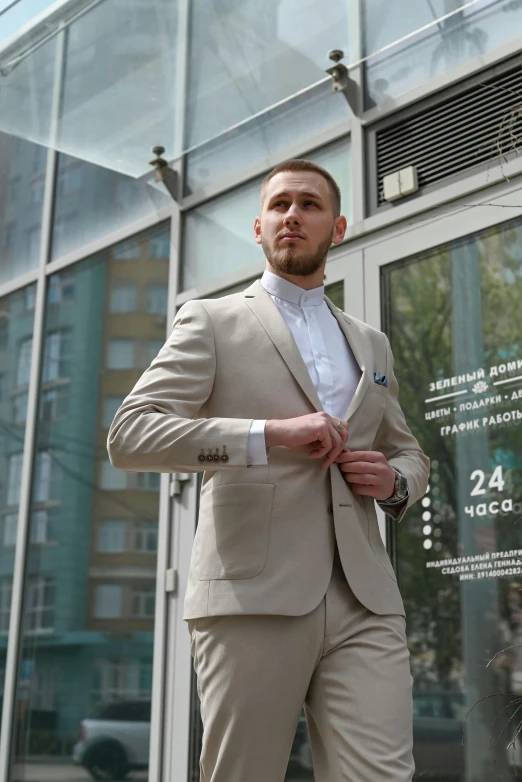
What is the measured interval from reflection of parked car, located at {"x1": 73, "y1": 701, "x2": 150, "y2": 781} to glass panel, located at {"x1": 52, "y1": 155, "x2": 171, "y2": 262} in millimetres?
2328

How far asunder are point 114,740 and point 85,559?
898 mm

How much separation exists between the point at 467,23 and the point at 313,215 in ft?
7.58

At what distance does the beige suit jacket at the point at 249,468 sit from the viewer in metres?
1.64

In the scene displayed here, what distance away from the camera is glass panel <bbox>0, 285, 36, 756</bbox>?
5.32 meters

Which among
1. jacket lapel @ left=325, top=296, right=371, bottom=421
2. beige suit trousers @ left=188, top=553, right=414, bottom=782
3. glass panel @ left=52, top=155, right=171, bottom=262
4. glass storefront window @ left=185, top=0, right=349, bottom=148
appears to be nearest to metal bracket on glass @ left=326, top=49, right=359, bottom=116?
glass storefront window @ left=185, top=0, right=349, bottom=148

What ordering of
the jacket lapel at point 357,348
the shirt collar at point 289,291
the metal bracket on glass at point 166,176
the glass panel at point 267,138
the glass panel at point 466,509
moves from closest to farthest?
the jacket lapel at point 357,348 → the shirt collar at point 289,291 → the glass panel at point 466,509 → the glass panel at point 267,138 → the metal bracket on glass at point 166,176

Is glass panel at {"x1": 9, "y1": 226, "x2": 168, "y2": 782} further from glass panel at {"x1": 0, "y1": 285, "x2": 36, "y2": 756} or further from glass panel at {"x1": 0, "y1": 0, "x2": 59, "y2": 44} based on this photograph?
glass panel at {"x1": 0, "y1": 0, "x2": 59, "y2": 44}

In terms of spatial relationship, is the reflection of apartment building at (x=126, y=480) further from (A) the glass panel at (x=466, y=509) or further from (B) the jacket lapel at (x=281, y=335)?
(B) the jacket lapel at (x=281, y=335)

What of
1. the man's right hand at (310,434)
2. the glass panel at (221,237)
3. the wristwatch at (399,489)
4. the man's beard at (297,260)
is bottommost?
the wristwatch at (399,489)

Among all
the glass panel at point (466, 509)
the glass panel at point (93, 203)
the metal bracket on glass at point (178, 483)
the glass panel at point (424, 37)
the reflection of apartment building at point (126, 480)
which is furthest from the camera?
the glass panel at point (93, 203)

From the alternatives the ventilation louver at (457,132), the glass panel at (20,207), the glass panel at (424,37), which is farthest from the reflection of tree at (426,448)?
the glass panel at (20,207)

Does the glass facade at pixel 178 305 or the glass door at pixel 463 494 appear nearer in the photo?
the glass door at pixel 463 494

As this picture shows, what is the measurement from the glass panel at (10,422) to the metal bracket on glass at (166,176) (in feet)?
4.19

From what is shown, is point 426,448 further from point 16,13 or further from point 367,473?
point 16,13
